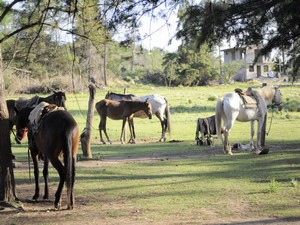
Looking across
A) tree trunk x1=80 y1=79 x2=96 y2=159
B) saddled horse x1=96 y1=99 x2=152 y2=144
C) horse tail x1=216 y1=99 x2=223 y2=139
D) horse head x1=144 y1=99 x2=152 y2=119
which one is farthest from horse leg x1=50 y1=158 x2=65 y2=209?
horse head x1=144 y1=99 x2=152 y2=119

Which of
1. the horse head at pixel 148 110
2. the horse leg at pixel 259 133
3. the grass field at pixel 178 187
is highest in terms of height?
the horse head at pixel 148 110

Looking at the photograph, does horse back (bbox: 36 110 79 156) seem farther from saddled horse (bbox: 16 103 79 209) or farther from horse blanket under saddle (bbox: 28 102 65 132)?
horse blanket under saddle (bbox: 28 102 65 132)

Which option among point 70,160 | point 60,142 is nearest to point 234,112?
point 60,142

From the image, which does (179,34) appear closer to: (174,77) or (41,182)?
(41,182)

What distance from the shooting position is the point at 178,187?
876 cm

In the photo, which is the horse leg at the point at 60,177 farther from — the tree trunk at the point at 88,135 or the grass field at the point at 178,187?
the tree trunk at the point at 88,135

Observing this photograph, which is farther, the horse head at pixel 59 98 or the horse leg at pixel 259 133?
the horse head at pixel 59 98

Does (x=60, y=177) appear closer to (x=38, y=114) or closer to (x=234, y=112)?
(x=38, y=114)

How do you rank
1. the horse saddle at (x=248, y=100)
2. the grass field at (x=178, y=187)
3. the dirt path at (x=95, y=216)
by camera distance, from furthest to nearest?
the horse saddle at (x=248, y=100) → the grass field at (x=178, y=187) → the dirt path at (x=95, y=216)

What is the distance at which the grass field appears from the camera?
6.65 m

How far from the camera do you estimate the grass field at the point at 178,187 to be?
6648mm

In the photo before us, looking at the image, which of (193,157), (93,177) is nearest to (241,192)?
(93,177)

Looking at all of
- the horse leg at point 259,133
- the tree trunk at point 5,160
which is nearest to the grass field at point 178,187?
the tree trunk at point 5,160

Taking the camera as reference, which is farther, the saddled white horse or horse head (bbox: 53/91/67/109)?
horse head (bbox: 53/91/67/109)
